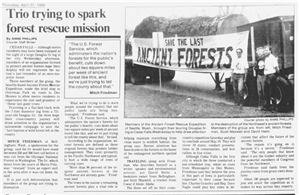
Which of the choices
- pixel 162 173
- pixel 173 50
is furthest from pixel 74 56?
pixel 162 173

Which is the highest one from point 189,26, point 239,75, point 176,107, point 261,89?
point 189,26

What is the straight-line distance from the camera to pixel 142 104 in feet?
7.97

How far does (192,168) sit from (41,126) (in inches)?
46.1

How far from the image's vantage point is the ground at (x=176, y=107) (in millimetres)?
2402

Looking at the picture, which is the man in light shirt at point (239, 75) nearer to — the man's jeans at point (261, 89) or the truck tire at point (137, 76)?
the man's jeans at point (261, 89)

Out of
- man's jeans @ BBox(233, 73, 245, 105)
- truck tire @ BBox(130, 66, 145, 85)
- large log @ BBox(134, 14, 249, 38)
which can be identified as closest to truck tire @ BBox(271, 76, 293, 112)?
man's jeans @ BBox(233, 73, 245, 105)

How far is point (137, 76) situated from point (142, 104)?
0.72 feet

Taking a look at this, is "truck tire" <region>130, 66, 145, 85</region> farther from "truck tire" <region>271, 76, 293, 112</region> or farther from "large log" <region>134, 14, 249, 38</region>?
"truck tire" <region>271, 76, 293, 112</region>

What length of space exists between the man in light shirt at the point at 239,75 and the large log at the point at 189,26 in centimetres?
21

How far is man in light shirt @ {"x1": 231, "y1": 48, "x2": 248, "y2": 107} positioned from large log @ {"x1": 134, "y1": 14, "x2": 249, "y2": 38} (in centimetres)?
21

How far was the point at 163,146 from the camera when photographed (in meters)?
2.38

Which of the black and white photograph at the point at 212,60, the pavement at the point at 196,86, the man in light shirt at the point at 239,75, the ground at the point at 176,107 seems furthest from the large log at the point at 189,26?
the ground at the point at 176,107

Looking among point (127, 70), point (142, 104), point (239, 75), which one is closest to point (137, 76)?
point (127, 70)

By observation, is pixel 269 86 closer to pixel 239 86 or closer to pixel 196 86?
pixel 239 86
